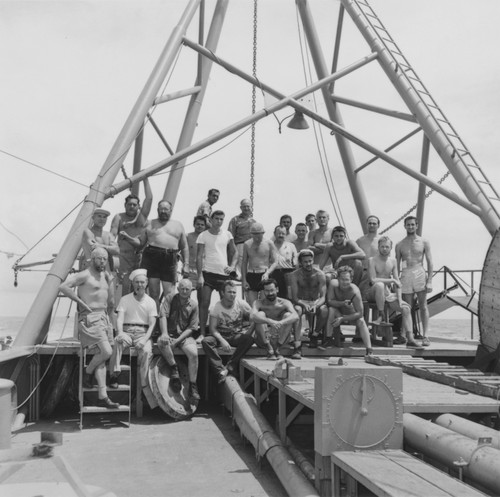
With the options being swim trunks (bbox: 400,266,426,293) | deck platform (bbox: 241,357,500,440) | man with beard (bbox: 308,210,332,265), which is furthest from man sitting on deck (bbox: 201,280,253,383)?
swim trunks (bbox: 400,266,426,293)

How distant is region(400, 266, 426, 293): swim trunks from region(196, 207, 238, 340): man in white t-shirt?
9.09 feet

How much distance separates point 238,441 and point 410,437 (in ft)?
10.7

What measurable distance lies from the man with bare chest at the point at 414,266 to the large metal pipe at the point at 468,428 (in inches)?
198

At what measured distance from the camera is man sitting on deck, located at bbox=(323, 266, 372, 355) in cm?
983

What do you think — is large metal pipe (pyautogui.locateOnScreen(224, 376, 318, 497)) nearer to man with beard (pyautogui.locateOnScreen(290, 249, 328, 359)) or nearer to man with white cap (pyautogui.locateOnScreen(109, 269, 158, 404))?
man with white cap (pyautogui.locateOnScreen(109, 269, 158, 404))

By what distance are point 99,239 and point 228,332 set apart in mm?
2312

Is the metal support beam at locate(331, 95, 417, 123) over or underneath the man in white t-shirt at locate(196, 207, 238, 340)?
over

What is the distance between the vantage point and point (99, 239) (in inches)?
380

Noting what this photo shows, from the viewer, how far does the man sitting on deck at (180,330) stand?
938cm

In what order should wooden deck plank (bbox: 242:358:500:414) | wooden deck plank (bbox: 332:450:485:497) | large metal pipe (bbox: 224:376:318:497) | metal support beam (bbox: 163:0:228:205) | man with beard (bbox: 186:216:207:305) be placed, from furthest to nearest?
metal support beam (bbox: 163:0:228:205) → man with beard (bbox: 186:216:207:305) → wooden deck plank (bbox: 242:358:500:414) → large metal pipe (bbox: 224:376:318:497) → wooden deck plank (bbox: 332:450:485:497)

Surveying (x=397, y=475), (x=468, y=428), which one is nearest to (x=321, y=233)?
(x=468, y=428)

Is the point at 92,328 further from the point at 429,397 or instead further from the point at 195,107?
the point at 195,107

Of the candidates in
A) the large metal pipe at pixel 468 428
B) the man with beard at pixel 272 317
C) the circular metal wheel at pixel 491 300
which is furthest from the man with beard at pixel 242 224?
the large metal pipe at pixel 468 428

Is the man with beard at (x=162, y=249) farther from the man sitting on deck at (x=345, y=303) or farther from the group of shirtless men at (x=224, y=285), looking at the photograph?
the man sitting on deck at (x=345, y=303)
